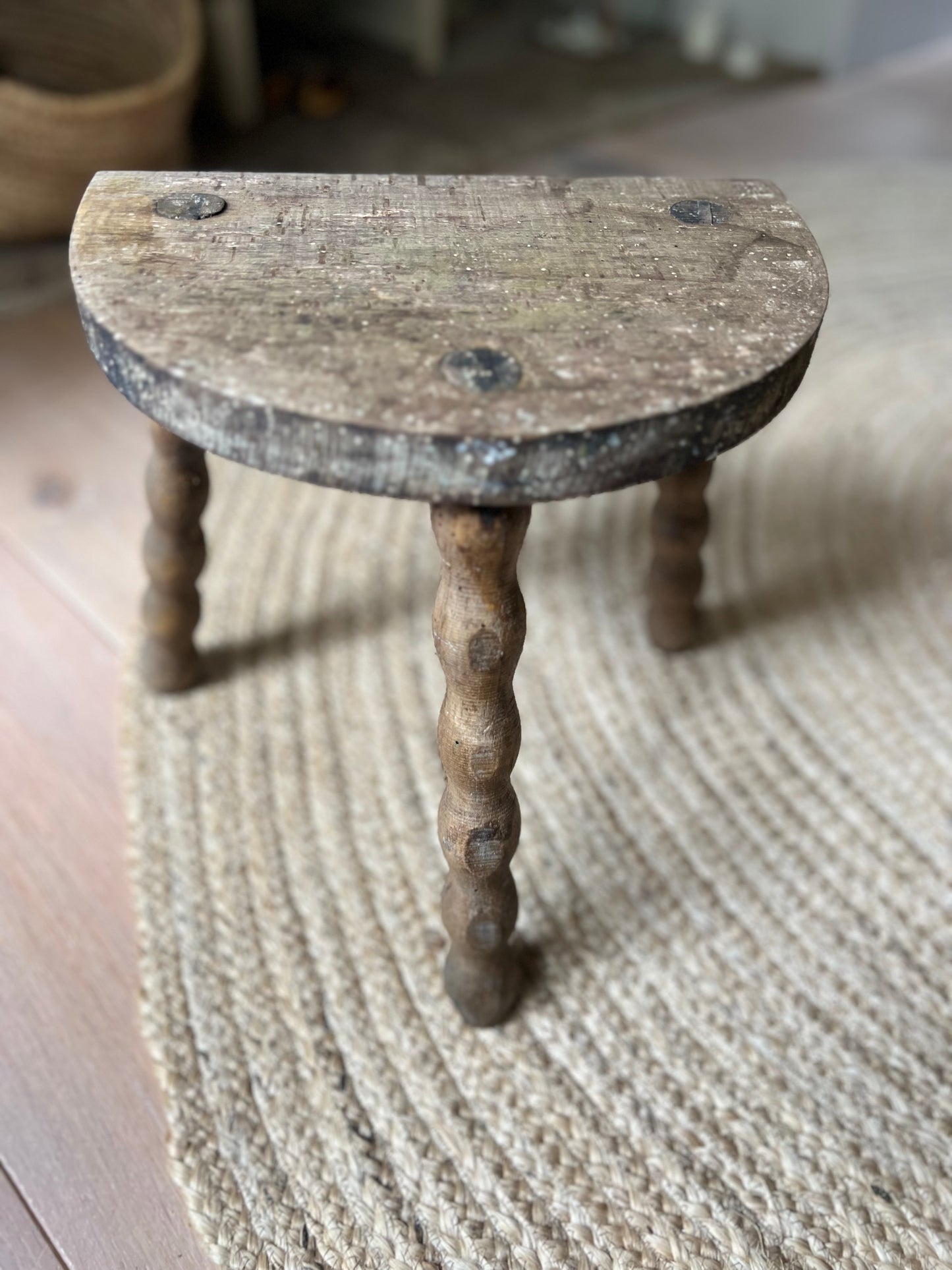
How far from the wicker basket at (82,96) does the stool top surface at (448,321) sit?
77cm

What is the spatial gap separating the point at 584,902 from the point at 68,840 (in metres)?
0.38

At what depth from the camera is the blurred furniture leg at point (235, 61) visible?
1.72 metres

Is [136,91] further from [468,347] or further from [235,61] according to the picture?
[468,347]

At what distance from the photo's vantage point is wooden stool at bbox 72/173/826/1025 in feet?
1.59

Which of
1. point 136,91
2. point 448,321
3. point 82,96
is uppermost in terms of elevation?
point 448,321

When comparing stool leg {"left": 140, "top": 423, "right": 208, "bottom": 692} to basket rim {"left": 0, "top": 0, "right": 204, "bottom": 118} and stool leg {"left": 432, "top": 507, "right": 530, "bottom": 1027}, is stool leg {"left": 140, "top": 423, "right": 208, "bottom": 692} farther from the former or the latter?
basket rim {"left": 0, "top": 0, "right": 204, "bottom": 118}

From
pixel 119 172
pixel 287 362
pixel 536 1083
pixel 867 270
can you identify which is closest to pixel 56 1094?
pixel 536 1083

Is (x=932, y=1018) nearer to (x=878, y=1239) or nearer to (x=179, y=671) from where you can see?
(x=878, y=1239)

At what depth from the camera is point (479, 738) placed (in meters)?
0.57

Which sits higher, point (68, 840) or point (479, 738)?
point (479, 738)

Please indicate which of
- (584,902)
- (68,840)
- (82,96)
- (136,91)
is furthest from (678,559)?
(82,96)

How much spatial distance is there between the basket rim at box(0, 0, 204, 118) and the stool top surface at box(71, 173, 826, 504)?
0.75 metres

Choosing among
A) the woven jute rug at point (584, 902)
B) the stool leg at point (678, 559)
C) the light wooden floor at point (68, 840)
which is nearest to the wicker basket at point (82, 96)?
the light wooden floor at point (68, 840)

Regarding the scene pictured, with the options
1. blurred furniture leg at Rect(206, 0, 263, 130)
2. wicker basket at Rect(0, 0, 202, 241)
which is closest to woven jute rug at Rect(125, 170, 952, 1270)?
wicker basket at Rect(0, 0, 202, 241)
